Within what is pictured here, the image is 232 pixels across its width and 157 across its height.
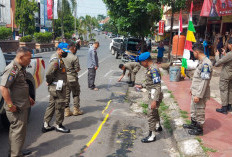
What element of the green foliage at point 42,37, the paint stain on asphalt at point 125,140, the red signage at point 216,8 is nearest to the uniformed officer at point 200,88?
the paint stain on asphalt at point 125,140

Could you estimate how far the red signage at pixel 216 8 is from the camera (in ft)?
43.1

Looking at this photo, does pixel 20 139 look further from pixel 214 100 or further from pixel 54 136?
pixel 214 100

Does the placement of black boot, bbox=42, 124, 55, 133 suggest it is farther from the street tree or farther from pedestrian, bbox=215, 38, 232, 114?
the street tree

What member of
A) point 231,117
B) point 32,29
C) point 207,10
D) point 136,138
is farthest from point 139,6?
point 32,29

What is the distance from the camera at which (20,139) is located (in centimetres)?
367

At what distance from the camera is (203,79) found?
14.8 ft

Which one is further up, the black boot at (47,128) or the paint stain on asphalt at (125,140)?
the black boot at (47,128)

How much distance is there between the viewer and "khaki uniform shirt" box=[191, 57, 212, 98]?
448 centimetres

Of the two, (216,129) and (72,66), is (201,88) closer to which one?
(216,129)

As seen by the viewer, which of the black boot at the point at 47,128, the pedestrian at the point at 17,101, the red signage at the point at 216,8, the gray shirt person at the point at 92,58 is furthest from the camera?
the red signage at the point at 216,8

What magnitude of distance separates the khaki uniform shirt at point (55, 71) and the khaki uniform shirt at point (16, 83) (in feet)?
3.36

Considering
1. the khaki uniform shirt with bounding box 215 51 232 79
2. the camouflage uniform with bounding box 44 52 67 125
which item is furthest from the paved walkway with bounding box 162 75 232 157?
the camouflage uniform with bounding box 44 52 67 125

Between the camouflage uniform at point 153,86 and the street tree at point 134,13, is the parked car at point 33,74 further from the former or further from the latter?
the street tree at point 134,13

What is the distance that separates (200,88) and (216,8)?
37.6 ft
